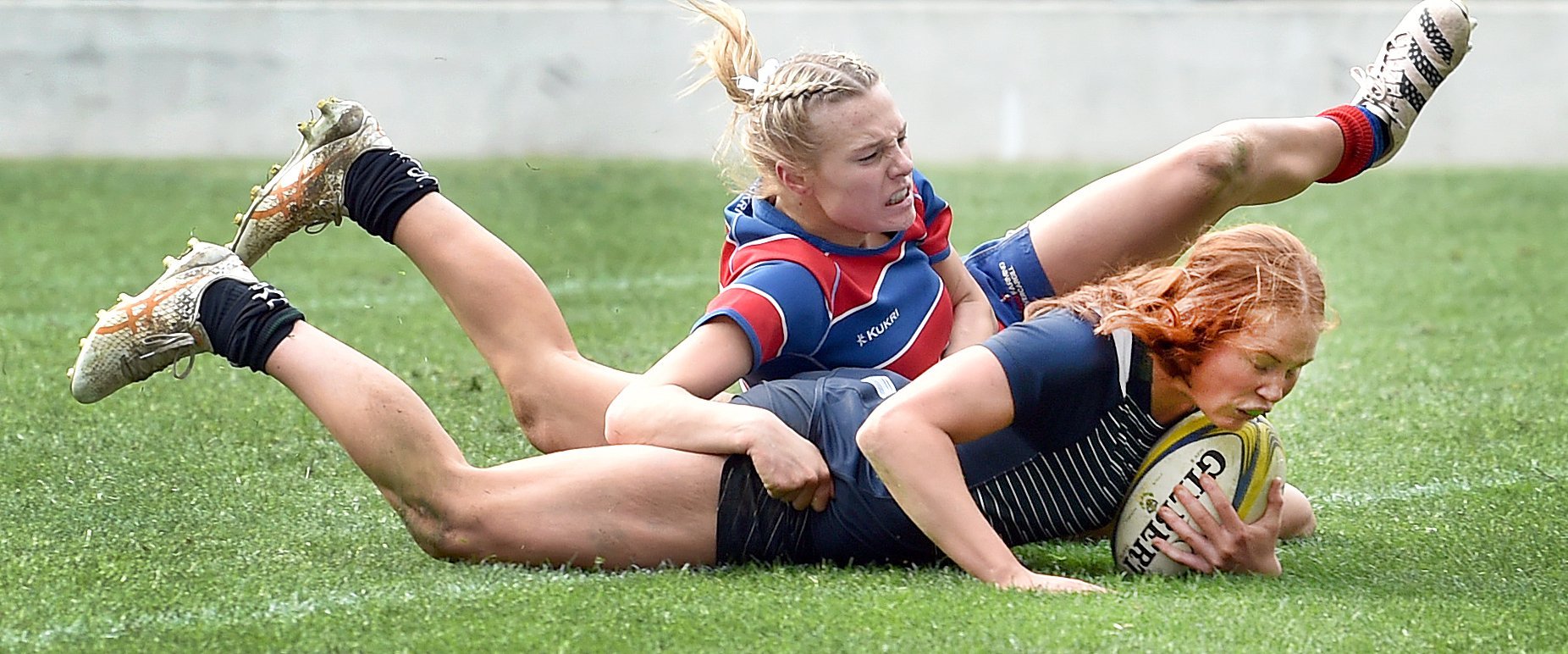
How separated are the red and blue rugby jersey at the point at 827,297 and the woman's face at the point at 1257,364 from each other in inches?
29.5

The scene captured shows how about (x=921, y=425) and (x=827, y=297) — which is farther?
(x=827, y=297)

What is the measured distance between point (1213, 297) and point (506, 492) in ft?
4.20

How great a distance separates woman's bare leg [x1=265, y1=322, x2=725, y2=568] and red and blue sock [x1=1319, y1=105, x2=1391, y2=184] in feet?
5.62

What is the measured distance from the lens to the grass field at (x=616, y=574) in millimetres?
2691

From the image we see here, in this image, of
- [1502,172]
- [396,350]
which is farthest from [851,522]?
[1502,172]

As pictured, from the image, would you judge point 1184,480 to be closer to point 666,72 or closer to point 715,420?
point 715,420

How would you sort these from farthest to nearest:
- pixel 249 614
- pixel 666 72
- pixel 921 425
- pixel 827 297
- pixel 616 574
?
pixel 666 72
pixel 827 297
pixel 616 574
pixel 921 425
pixel 249 614

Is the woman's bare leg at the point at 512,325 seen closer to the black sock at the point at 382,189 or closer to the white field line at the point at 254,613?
the black sock at the point at 382,189

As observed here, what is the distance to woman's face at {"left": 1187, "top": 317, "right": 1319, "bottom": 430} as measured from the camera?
2.92m

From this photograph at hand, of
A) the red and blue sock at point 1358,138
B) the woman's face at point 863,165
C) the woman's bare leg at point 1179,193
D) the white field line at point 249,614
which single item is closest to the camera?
the white field line at point 249,614

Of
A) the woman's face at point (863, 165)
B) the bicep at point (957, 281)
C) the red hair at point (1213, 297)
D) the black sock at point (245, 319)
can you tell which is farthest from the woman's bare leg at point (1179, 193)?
the black sock at point (245, 319)

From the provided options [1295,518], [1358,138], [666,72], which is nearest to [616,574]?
[1295,518]

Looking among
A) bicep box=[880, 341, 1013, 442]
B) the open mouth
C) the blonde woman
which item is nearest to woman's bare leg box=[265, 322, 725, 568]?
the blonde woman

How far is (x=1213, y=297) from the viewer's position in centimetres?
298
